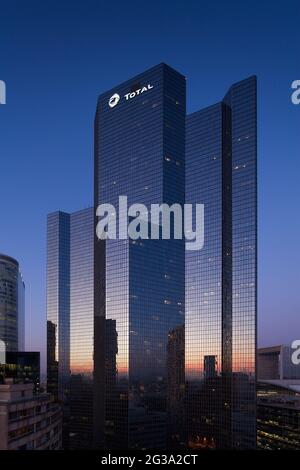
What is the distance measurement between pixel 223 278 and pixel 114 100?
3829cm

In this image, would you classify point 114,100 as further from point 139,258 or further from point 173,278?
point 173,278

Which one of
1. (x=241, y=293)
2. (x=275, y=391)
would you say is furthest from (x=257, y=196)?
(x=275, y=391)

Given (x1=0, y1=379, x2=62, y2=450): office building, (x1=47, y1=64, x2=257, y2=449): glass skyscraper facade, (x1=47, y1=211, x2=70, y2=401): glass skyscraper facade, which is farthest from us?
(x1=47, y1=211, x2=70, y2=401): glass skyscraper facade

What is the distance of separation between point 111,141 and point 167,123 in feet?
36.3

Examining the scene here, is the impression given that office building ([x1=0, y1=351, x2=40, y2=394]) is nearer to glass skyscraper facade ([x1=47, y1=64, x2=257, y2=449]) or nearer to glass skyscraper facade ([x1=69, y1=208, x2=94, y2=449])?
glass skyscraper facade ([x1=47, y1=64, x2=257, y2=449])

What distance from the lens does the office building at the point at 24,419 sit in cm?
3105

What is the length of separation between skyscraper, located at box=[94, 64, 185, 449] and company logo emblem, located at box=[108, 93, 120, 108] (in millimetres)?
185

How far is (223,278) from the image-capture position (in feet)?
305

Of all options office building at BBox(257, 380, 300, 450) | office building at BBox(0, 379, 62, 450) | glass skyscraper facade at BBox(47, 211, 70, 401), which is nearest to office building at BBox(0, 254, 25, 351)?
glass skyscraper facade at BBox(47, 211, 70, 401)

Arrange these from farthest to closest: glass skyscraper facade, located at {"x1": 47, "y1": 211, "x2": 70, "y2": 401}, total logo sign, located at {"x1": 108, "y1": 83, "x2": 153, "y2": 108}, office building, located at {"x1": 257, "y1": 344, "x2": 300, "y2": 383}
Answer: glass skyscraper facade, located at {"x1": 47, "y1": 211, "x2": 70, "y2": 401}, office building, located at {"x1": 257, "y1": 344, "x2": 300, "y2": 383}, total logo sign, located at {"x1": 108, "y1": 83, "x2": 153, "y2": 108}

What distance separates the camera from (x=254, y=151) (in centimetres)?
9281

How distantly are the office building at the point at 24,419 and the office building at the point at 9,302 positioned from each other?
97.0m

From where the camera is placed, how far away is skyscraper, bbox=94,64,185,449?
92.6m

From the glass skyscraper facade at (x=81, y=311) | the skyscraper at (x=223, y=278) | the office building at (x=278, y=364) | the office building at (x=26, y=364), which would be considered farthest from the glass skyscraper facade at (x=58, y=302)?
the office building at (x=278, y=364)
